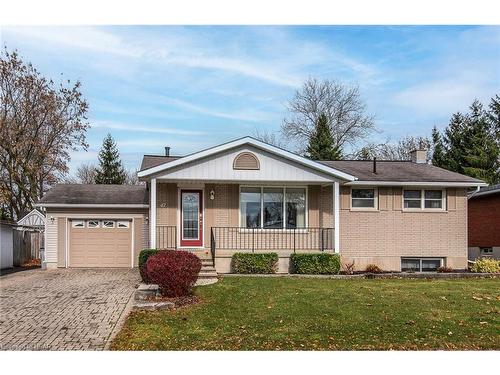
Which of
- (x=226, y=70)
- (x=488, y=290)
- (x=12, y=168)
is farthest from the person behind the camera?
(x=12, y=168)

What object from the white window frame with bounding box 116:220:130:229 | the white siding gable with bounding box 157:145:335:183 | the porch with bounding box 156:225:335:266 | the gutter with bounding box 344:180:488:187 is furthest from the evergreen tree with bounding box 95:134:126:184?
the gutter with bounding box 344:180:488:187

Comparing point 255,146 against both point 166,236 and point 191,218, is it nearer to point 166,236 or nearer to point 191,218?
point 191,218

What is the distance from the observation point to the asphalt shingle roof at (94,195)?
20.5 meters

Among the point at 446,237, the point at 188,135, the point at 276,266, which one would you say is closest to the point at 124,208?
the point at 188,135

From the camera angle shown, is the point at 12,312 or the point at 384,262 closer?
Result: the point at 12,312

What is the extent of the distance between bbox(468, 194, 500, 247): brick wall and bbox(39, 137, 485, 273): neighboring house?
494cm

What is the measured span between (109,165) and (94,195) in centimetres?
2546

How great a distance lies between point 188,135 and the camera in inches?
942

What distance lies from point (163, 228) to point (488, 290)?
1057 cm

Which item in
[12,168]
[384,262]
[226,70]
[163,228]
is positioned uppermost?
[226,70]

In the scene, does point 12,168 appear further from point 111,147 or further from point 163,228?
point 163,228

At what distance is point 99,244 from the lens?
20.6 meters

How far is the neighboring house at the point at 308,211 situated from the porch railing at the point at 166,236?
0.04m

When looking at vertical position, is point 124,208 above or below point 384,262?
above
